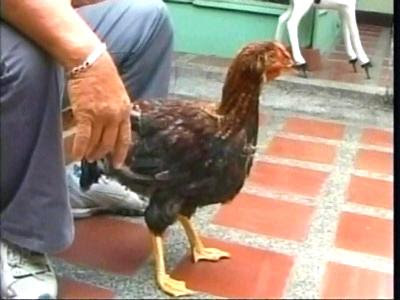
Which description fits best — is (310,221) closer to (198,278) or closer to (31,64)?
(198,278)

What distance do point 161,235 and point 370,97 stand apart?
26 centimetres

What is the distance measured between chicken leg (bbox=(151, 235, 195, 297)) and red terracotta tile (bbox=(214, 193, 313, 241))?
0.07 meters

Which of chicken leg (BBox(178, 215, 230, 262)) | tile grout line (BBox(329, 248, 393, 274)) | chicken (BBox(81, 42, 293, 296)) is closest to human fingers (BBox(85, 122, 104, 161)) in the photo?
chicken (BBox(81, 42, 293, 296))

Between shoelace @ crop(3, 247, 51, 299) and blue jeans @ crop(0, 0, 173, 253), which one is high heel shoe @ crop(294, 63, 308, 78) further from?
shoelace @ crop(3, 247, 51, 299)

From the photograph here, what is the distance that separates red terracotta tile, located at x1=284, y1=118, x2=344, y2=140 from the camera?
0.77m

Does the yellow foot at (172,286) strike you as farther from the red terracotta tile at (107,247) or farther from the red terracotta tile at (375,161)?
the red terracotta tile at (375,161)

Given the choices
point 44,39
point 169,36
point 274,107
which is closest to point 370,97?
point 274,107

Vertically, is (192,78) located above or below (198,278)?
above

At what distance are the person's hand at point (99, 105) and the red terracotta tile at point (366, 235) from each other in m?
0.32

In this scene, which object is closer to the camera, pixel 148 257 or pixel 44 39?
pixel 44 39

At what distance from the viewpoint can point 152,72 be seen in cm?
67

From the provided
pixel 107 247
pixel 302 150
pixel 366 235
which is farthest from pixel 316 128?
pixel 107 247

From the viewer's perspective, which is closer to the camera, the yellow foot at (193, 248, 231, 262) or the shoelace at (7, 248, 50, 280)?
the shoelace at (7, 248, 50, 280)

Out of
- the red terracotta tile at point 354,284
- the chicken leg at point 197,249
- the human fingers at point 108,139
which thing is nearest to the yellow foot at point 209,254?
the chicken leg at point 197,249
